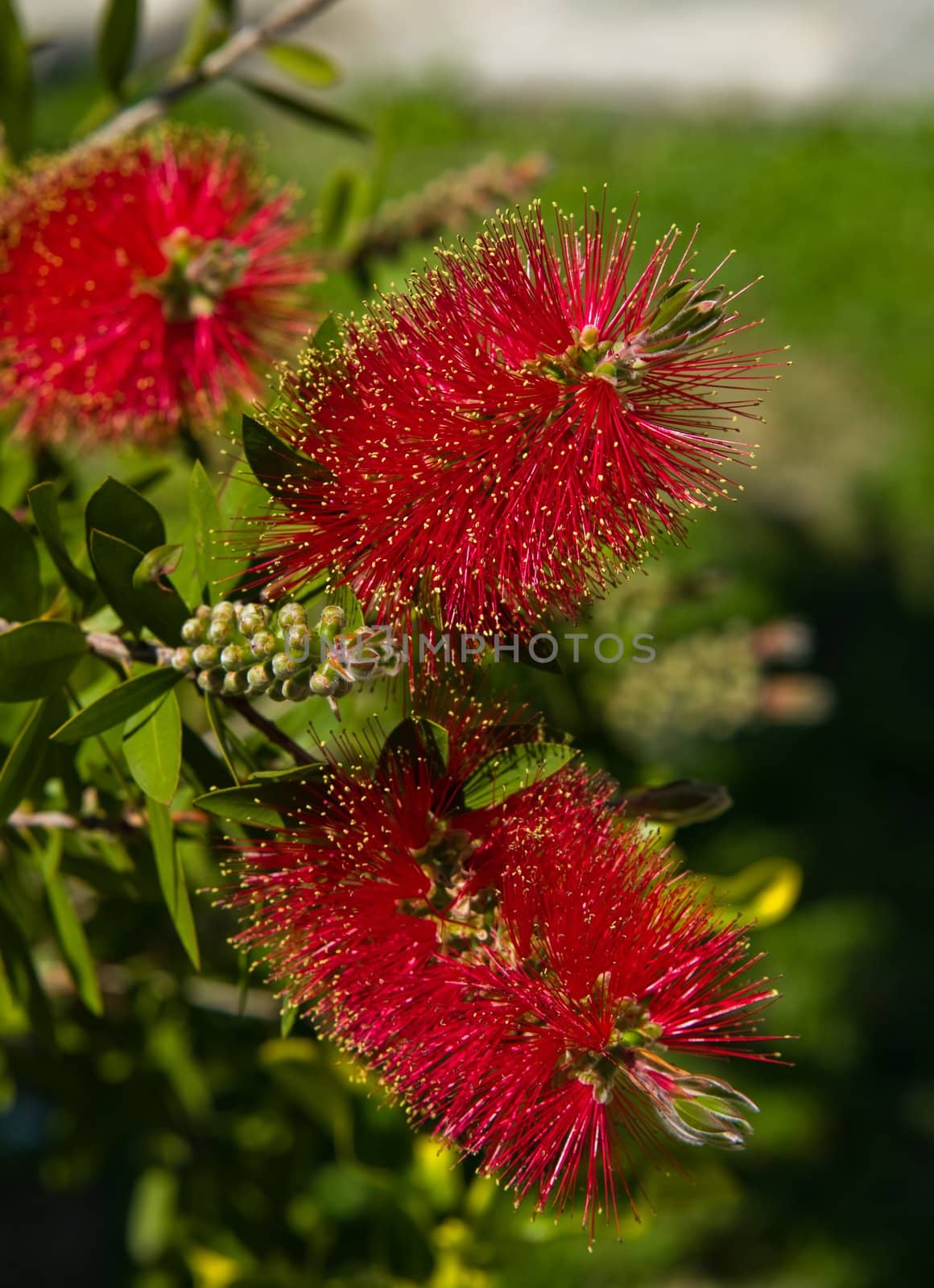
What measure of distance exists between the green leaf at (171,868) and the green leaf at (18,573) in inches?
8.9

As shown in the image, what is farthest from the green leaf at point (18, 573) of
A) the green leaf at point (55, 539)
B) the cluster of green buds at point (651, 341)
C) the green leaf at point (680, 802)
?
the green leaf at point (680, 802)

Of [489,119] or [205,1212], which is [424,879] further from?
[489,119]

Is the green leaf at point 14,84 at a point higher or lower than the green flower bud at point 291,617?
higher

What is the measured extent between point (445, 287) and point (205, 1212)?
1.59 m

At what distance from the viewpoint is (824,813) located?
3473mm

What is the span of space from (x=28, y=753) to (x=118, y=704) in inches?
4.8

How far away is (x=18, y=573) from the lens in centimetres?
118

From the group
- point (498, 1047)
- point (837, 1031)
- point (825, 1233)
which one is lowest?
point (825, 1233)

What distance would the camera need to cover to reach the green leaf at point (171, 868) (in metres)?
1.15

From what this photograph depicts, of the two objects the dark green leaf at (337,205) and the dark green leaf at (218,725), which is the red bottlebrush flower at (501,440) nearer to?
the dark green leaf at (218,725)

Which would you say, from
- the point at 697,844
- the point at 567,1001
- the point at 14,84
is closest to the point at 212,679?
the point at 567,1001

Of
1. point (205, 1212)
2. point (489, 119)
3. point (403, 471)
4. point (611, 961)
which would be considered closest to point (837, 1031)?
point (205, 1212)

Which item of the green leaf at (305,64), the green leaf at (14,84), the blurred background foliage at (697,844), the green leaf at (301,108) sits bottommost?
the blurred background foliage at (697,844)

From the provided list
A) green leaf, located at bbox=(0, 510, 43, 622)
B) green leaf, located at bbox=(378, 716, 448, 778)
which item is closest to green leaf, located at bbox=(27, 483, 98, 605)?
green leaf, located at bbox=(0, 510, 43, 622)
